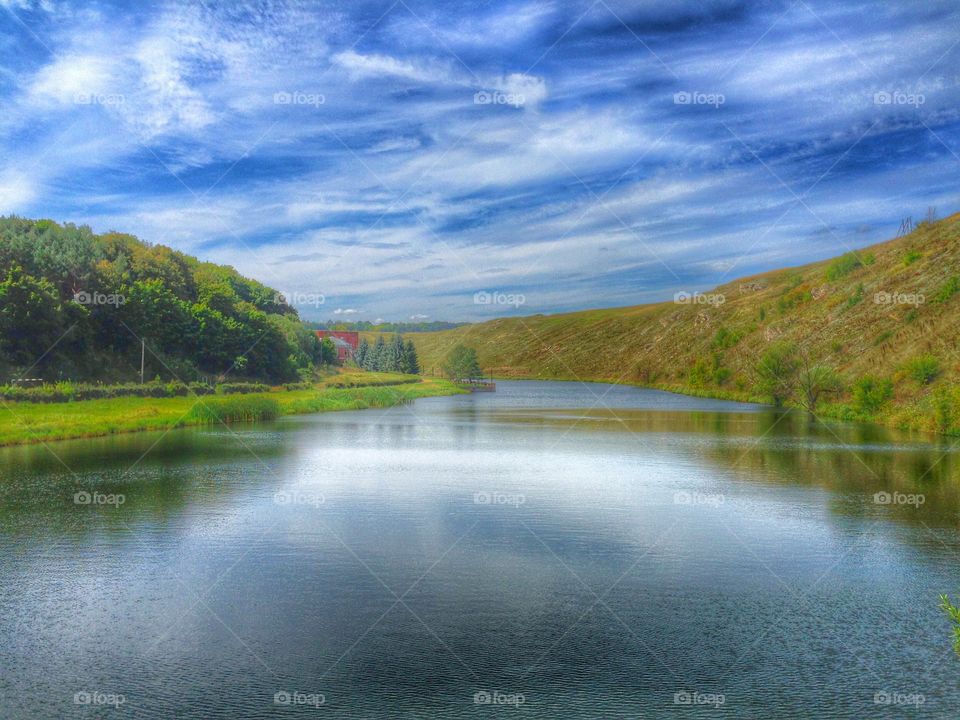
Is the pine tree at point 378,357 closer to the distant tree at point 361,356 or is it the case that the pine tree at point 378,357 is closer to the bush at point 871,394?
the distant tree at point 361,356

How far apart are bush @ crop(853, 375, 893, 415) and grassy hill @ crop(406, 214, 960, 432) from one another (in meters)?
0.09

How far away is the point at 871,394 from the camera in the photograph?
174 feet

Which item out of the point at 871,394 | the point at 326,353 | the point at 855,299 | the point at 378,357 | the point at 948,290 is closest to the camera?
the point at 871,394

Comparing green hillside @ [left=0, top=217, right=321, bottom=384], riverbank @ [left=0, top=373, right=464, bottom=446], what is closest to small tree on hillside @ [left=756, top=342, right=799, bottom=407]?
riverbank @ [left=0, top=373, right=464, bottom=446]

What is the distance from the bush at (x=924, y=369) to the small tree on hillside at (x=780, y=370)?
14593 mm

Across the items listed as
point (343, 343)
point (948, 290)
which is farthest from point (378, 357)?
point (948, 290)

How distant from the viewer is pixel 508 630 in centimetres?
1130

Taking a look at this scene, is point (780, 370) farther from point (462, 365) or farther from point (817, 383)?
point (462, 365)

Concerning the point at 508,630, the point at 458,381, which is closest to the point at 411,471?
the point at 508,630

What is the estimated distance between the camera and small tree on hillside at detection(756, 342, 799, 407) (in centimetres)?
6806

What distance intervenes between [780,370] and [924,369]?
17.7 meters

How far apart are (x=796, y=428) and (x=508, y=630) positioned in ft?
138

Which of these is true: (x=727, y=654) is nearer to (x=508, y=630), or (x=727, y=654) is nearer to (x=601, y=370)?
(x=508, y=630)

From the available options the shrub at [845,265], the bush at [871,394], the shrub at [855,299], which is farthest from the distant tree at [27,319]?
the shrub at [845,265]
